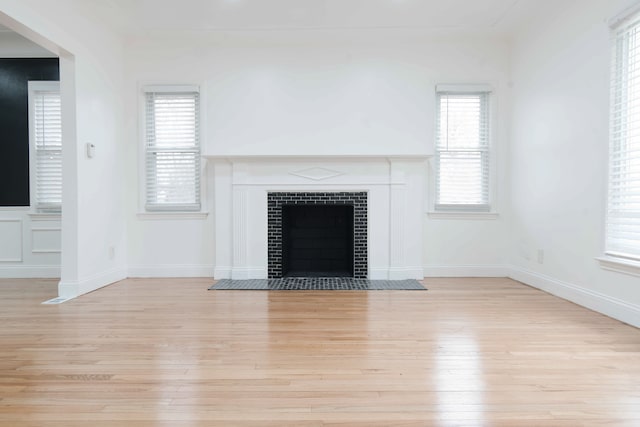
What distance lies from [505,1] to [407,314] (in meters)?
3.41

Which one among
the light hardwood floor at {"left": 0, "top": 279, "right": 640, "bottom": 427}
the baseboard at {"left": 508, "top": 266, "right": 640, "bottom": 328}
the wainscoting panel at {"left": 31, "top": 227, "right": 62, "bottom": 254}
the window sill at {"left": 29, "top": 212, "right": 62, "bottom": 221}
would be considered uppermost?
the window sill at {"left": 29, "top": 212, "right": 62, "bottom": 221}

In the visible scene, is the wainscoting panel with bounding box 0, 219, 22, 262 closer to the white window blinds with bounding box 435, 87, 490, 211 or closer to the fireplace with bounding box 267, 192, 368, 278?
the fireplace with bounding box 267, 192, 368, 278

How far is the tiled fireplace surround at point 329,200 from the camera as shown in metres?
4.51

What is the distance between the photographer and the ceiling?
387cm

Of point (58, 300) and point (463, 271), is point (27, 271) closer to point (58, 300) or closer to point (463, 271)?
point (58, 300)

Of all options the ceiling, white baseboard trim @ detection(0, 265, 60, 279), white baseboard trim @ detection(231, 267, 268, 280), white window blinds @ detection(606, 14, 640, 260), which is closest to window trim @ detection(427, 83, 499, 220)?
the ceiling

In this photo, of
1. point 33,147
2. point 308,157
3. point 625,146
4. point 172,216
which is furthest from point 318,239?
point 33,147

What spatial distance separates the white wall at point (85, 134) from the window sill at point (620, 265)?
196 inches

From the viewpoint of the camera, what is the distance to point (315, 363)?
2141 millimetres

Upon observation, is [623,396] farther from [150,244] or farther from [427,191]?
[150,244]

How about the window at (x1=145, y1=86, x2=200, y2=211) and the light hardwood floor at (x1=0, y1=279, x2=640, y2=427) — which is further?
the window at (x1=145, y1=86, x2=200, y2=211)

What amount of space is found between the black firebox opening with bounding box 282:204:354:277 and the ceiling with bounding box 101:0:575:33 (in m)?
2.24

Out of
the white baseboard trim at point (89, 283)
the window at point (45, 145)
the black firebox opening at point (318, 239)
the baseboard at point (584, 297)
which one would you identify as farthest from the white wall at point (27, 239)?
the baseboard at point (584, 297)

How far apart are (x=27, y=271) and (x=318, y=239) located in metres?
3.81
